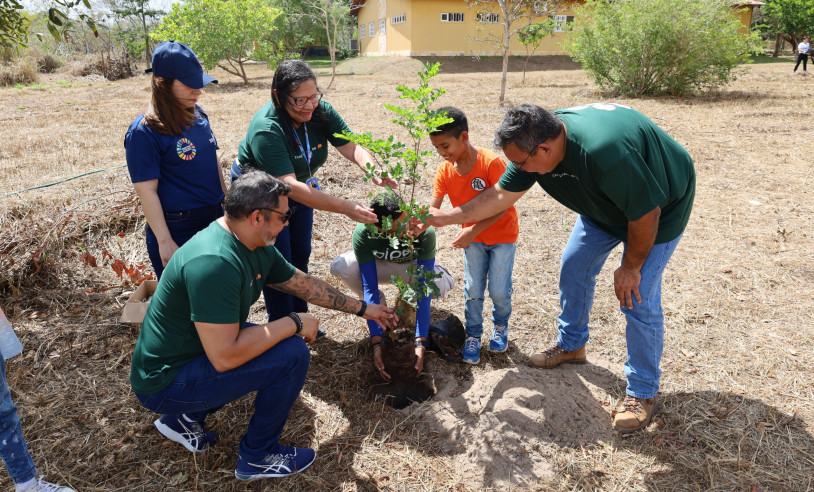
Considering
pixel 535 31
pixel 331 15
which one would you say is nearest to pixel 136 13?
pixel 331 15

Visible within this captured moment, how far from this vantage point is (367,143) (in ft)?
7.84

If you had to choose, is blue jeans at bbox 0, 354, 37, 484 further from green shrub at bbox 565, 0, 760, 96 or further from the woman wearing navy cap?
green shrub at bbox 565, 0, 760, 96

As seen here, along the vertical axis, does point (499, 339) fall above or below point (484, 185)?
below

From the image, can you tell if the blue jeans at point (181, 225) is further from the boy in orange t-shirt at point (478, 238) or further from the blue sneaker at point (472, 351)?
the blue sneaker at point (472, 351)

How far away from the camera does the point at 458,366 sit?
322 cm

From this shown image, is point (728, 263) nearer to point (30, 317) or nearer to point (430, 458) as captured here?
point (430, 458)

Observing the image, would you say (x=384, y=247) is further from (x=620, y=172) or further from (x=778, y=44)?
(x=778, y=44)

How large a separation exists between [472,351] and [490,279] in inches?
19.8

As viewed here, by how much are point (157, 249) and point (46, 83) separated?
22.4 meters

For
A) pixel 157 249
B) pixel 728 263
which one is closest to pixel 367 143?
pixel 157 249

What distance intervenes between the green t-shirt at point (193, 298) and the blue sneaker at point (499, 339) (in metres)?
1.65

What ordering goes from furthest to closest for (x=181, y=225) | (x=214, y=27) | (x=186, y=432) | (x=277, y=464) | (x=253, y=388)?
(x=214, y=27), (x=181, y=225), (x=186, y=432), (x=277, y=464), (x=253, y=388)

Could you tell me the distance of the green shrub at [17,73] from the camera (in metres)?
19.2

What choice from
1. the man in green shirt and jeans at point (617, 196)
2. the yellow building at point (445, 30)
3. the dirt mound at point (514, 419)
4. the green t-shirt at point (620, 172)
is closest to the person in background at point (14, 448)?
the dirt mound at point (514, 419)
